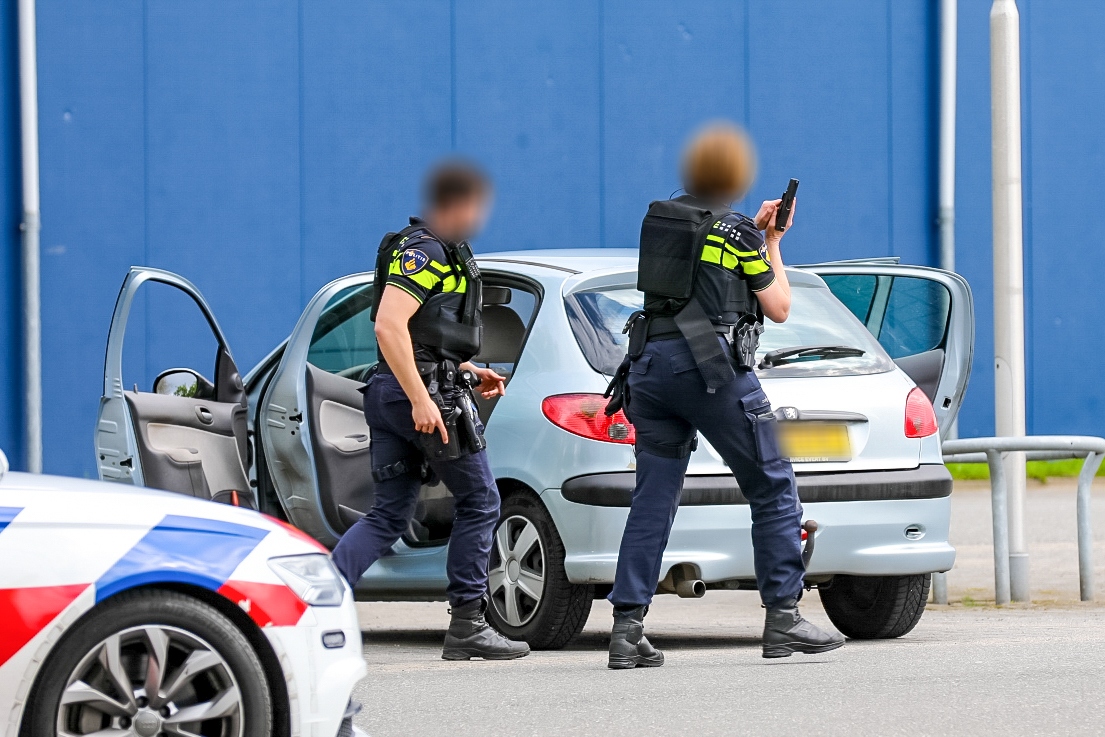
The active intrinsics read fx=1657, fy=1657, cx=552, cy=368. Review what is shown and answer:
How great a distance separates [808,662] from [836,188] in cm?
879

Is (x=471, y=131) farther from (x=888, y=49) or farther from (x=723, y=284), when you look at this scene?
(x=723, y=284)

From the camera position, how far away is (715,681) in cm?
533

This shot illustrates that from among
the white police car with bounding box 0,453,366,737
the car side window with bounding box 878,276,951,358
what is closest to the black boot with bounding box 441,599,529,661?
the white police car with bounding box 0,453,366,737

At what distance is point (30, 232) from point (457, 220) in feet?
23.8

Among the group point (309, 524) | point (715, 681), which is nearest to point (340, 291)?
point (309, 524)

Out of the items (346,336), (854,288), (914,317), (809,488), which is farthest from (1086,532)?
(346,336)

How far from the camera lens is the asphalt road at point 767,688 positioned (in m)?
4.57

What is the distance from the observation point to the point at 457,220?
5.95 metres

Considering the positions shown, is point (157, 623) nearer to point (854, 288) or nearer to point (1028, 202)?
point (854, 288)

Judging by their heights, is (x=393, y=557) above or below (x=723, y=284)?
below

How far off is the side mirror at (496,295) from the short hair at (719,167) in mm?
1175

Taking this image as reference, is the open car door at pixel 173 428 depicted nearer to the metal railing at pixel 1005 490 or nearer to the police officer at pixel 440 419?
the police officer at pixel 440 419

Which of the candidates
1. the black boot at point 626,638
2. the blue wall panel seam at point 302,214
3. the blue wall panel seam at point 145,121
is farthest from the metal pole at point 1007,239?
the blue wall panel seam at point 145,121

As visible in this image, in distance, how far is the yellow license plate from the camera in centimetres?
607
